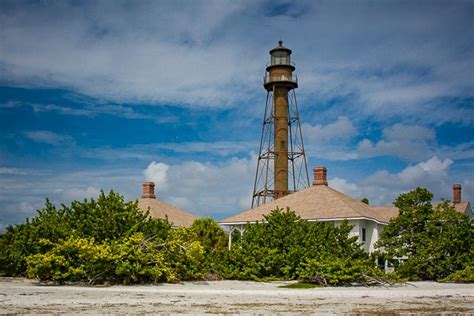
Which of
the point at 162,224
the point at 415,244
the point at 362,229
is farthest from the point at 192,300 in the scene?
the point at 362,229

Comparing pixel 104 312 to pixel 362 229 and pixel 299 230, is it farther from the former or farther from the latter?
pixel 362 229

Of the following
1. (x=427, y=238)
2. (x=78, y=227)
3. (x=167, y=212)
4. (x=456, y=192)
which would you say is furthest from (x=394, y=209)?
(x=78, y=227)

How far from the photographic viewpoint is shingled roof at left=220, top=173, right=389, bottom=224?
31.9 metres

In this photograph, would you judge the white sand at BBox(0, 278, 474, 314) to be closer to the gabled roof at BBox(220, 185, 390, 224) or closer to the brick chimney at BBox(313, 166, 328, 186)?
the gabled roof at BBox(220, 185, 390, 224)

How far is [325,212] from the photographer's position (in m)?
32.3

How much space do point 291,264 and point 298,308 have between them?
10.5m

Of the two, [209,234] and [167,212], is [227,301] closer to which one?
[209,234]

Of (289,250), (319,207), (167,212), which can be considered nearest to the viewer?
(289,250)

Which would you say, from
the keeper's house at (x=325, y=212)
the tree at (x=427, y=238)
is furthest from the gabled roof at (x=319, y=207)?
the tree at (x=427, y=238)

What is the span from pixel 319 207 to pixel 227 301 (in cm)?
1859

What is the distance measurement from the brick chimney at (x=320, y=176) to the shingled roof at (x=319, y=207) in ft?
0.99

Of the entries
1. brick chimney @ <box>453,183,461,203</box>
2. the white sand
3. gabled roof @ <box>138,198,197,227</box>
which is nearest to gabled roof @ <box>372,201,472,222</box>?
brick chimney @ <box>453,183,461,203</box>

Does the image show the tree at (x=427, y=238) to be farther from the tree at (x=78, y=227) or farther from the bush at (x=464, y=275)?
the tree at (x=78, y=227)

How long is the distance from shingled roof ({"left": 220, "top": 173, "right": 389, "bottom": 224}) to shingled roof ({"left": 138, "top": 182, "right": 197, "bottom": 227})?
503 centimetres
